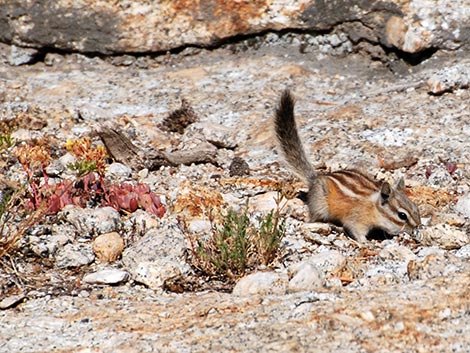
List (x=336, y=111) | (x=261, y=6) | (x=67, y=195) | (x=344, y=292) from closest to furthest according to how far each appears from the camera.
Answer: (x=344, y=292), (x=67, y=195), (x=336, y=111), (x=261, y=6)

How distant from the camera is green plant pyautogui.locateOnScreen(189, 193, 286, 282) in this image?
17.5 ft

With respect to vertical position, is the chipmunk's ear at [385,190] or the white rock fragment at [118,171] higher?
the chipmunk's ear at [385,190]

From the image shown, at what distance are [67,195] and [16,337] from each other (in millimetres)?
1764

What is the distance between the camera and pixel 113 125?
715 cm

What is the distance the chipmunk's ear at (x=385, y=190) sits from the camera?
5.88 metres

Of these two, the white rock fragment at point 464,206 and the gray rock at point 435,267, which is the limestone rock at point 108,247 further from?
the white rock fragment at point 464,206

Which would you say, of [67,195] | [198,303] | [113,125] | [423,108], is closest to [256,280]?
[198,303]

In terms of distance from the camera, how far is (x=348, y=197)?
6.16 meters

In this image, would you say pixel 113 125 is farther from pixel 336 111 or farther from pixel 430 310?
pixel 430 310

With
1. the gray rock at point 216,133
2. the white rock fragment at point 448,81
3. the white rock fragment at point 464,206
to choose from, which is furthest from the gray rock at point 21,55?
the white rock fragment at point 464,206

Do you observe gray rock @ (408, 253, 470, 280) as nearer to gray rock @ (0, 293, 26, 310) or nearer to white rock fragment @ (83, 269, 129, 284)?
white rock fragment @ (83, 269, 129, 284)

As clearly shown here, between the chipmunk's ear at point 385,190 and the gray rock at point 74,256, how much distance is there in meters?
1.92

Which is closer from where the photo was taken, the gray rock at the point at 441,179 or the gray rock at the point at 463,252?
the gray rock at the point at 463,252

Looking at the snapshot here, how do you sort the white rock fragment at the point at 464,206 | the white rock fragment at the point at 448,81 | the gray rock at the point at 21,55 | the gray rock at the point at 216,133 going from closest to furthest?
the white rock fragment at the point at 464,206 → the gray rock at the point at 216,133 → the white rock fragment at the point at 448,81 → the gray rock at the point at 21,55
